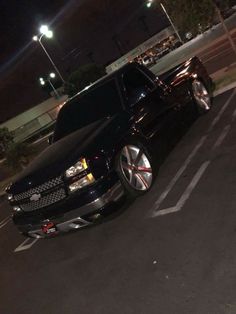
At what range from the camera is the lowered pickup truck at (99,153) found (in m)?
5.23

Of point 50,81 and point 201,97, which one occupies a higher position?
point 50,81

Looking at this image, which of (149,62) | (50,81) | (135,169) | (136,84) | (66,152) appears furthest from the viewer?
(50,81)

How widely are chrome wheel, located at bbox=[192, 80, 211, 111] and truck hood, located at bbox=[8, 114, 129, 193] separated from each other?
2931 mm

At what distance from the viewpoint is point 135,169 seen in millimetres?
5840

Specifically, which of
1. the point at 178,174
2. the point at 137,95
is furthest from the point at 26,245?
the point at 137,95

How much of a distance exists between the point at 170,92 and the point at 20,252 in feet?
12.5

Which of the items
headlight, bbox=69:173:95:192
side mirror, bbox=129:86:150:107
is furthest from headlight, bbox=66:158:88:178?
side mirror, bbox=129:86:150:107

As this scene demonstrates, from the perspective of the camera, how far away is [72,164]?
5289 mm

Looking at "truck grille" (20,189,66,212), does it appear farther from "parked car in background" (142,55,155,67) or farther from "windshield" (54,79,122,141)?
"parked car in background" (142,55,155,67)

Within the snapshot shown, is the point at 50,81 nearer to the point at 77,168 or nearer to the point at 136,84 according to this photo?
the point at 136,84

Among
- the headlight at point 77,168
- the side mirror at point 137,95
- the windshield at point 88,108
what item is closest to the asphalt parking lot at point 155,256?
the headlight at point 77,168

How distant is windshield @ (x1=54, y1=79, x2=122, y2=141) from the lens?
6609mm

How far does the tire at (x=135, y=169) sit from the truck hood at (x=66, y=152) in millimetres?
364

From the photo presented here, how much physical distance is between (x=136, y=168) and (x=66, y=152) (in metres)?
1.02
